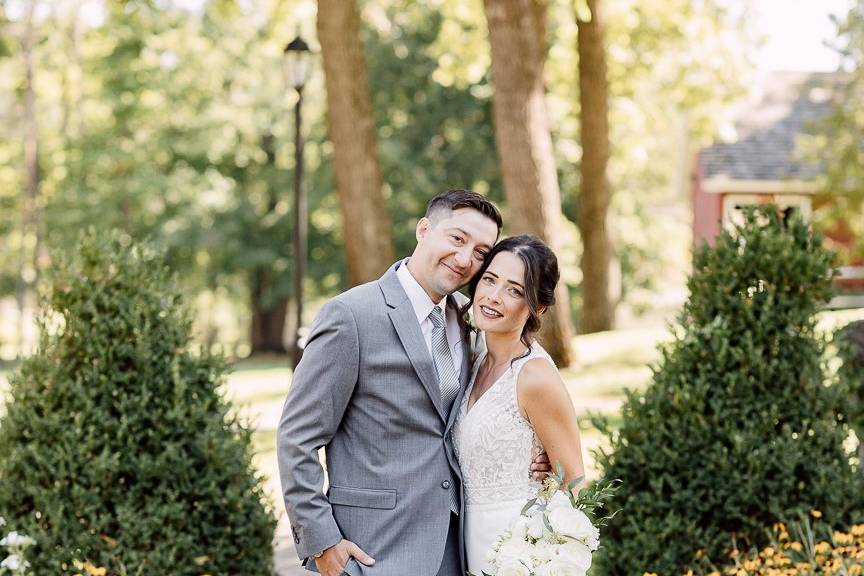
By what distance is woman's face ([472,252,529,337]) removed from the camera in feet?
12.6

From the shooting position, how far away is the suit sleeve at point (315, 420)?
3.65 meters

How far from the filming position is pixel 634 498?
5383mm

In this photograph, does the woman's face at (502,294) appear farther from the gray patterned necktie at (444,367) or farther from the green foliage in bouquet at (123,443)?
the green foliage in bouquet at (123,443)

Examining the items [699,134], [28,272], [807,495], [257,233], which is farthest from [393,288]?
[28,272]

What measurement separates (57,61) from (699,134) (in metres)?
25.3

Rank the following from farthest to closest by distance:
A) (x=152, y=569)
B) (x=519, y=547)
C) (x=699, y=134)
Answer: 1. (x=699, y=134)
2. (x=152, y=569)
3. (x=519, y=547)

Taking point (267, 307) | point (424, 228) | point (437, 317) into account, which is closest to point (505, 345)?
point (437, 317)

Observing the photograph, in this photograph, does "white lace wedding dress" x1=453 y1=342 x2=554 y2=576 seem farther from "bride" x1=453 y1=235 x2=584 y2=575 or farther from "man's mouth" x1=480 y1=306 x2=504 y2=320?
"man's mouth" x1=480 y1=306 x2=504 y2=320

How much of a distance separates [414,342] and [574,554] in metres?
0.96

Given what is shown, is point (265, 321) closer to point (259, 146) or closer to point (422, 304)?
point (259, 146)

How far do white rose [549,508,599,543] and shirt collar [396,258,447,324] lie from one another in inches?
36.6

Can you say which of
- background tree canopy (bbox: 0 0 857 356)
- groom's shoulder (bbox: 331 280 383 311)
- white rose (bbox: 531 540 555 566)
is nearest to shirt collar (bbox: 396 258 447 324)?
groom's shoulder (bbox: 331 280 383 311)

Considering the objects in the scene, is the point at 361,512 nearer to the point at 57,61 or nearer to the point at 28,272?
the point at 57,61

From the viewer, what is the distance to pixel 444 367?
3.93 meters
